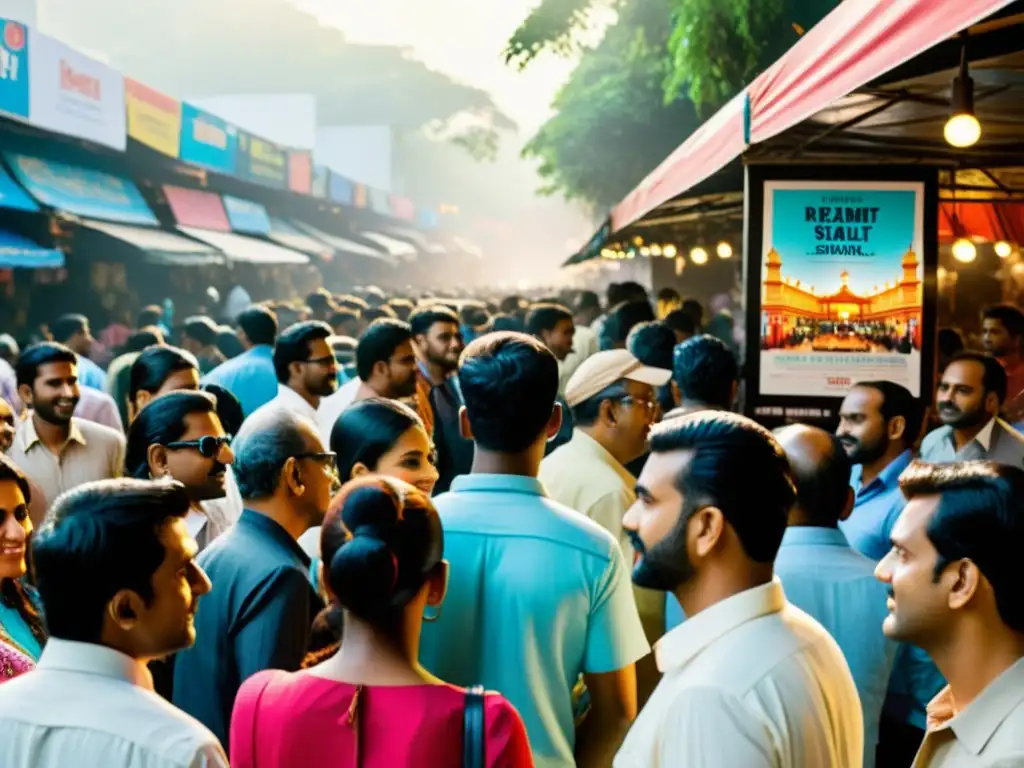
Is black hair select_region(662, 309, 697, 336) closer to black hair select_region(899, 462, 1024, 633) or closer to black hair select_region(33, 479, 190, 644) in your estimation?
black hair select_region(899, 462, 1024, 633)

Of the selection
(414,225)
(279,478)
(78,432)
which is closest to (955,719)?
(279,478)

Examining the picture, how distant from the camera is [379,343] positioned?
256 inches

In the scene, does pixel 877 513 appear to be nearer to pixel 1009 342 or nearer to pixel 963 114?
pixel 963 114

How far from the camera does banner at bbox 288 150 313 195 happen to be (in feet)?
97.4

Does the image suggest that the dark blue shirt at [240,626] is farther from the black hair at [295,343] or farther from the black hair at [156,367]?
the black hair at [295,343]

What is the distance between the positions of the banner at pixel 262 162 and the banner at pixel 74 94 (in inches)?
307

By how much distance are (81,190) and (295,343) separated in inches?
431

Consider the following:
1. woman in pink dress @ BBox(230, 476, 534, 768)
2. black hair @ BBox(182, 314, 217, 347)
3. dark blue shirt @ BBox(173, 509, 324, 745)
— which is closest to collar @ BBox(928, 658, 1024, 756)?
woman in pink dress @ BBox(230, 476, 534, 768)

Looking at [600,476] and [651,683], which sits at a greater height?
[600,476]

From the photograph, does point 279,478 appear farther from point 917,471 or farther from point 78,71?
point 78,71

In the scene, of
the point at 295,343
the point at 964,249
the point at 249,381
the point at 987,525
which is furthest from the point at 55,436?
the point at 964,249

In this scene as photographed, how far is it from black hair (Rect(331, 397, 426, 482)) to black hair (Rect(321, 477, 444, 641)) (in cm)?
144

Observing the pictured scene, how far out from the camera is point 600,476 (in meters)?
4.20

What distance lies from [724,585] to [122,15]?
97470 millimetres
